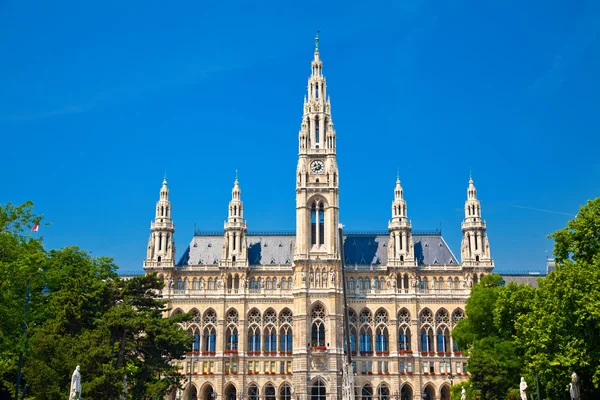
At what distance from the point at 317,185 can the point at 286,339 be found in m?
22.9

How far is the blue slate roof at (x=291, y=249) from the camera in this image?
112 meters

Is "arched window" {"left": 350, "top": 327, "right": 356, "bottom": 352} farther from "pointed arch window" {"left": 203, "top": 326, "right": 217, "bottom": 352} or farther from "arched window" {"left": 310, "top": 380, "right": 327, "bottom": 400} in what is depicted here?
"pointed arch window" {"left": 203, "top": 326, "right": 217, "bottom": 352}

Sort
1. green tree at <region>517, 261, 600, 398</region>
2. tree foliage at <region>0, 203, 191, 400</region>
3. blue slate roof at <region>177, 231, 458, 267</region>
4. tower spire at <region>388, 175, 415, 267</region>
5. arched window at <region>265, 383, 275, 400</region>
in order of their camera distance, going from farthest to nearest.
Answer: blue slate roof at <region>177, 231, 458, 267</region> → tower spire at <region>388, 175, 415, 267</region> → arched window at <region>265, 383, 275, 400</region> → tree foliage at <region>0, 203, 191, 400</region> → green tree at <region>517, 261, 600, 398</region>

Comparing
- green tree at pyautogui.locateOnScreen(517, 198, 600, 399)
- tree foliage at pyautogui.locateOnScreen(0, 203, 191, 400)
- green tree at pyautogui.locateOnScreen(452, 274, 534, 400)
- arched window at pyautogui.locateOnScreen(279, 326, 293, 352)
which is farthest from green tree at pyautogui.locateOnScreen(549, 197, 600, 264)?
arched window at pyautogui.locateOnScreen(279, 326, 293, 352)

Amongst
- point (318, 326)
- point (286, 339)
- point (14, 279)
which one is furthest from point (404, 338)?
point (14, 279)

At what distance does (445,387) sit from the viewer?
340ft

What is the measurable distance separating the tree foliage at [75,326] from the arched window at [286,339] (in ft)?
114

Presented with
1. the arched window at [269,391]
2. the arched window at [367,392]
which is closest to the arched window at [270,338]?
the arched window at [269,391]

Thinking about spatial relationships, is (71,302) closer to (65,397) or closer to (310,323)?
(65,397)

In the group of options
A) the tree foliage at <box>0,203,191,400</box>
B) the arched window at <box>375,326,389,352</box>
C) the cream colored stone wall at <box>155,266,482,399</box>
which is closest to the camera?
the tree foliage at <box>0,203,191,400</box>

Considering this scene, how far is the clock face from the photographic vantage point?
357 ft

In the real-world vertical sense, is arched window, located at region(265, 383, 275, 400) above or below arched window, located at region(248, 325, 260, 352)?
below

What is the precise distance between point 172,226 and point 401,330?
37487 millimetres

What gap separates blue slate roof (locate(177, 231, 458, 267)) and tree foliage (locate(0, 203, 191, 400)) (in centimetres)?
4079
